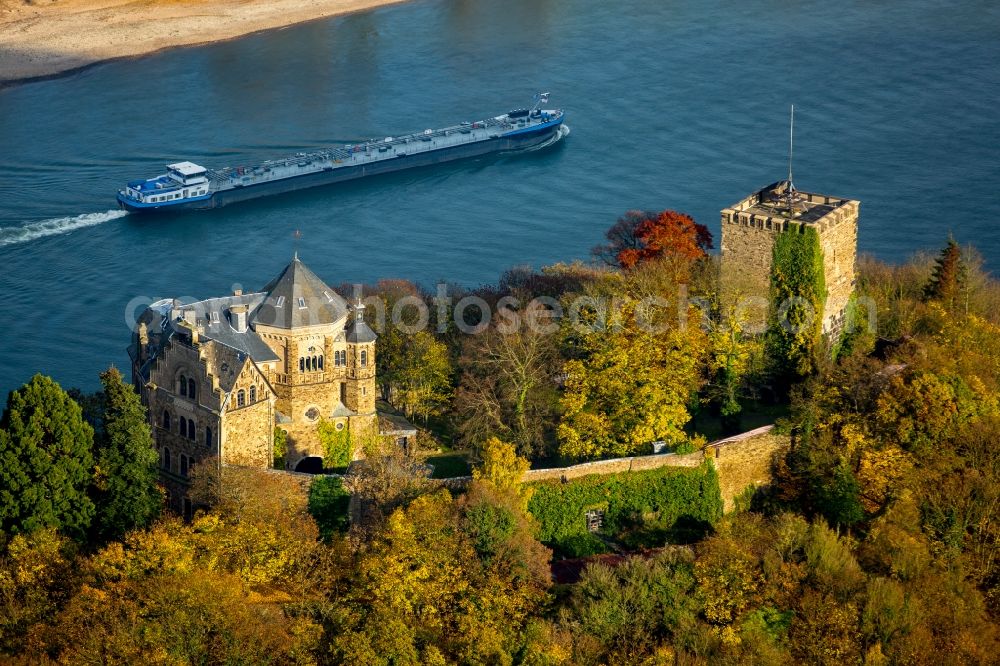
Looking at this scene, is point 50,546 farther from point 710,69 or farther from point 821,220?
point 710,69

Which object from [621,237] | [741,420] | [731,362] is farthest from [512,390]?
[621,237]

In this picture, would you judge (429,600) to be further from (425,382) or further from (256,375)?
(425,382)

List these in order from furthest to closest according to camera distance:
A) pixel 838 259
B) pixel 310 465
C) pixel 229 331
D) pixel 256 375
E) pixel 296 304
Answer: pixel 838 259 < pixel 310 465 < pixel 296 304 < pixel 229 331 < pixel 256 375

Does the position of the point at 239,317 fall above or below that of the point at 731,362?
above

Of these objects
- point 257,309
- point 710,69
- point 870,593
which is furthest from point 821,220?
point 710,69

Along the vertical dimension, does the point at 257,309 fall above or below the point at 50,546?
above

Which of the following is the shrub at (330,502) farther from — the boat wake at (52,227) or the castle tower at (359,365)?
the boat wake at (52,227)

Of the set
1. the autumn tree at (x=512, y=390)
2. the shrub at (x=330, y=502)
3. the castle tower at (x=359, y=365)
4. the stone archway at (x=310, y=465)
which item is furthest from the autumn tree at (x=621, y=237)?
the shrub at (x=330, y=502)
